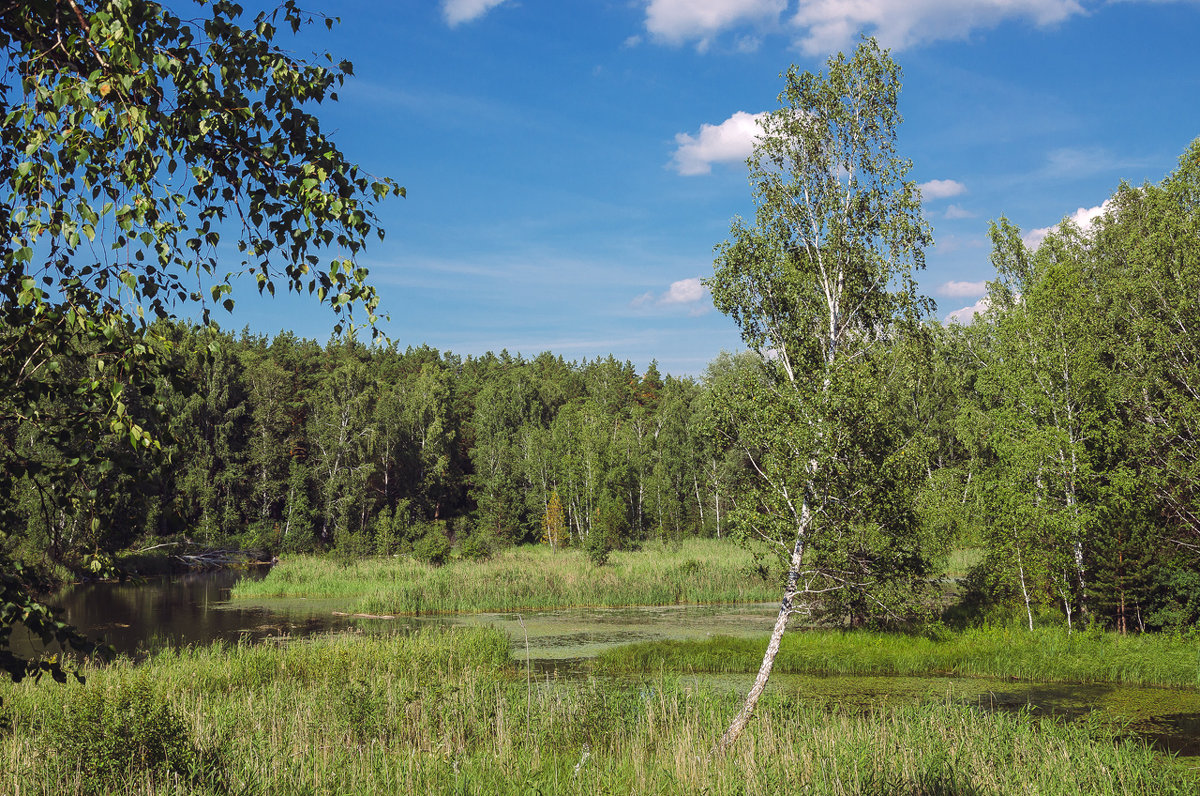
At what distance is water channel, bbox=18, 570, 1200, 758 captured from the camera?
15.5 meters

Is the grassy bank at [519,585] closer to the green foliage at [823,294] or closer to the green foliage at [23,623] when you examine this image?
the green foliage at [823,294]

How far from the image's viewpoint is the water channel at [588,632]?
1552 cm

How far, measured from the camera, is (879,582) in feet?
46.8

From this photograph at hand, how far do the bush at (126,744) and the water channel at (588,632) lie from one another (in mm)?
1631

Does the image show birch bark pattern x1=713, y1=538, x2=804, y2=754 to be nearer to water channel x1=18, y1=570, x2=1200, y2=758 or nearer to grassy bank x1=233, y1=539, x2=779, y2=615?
water channel x1=18, y1=570, x2=1200, y2=758

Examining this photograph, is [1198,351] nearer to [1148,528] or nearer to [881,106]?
[1148,528]

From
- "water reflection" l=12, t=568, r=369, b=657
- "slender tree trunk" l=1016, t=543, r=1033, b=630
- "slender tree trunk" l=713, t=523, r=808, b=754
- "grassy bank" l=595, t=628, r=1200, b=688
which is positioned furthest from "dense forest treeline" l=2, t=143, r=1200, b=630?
"water reflection" l=12, t=568, r=369, b=657

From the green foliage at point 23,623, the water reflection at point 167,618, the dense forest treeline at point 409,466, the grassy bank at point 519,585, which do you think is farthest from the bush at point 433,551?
the green foliage at point 23,623

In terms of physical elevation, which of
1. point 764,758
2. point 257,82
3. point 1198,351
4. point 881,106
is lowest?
point 764,758

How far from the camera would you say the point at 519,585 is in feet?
105

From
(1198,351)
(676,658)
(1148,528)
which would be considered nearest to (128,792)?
(676,658)

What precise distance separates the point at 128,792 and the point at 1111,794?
33.5 feet

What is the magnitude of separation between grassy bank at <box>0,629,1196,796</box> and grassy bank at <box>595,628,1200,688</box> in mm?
6277

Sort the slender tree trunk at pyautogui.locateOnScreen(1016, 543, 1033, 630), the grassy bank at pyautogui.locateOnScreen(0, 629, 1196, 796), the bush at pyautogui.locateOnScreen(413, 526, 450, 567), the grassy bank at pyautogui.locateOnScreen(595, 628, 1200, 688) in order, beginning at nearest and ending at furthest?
the grassy bank at pyautogui.locateOnScreen(0, 629, 1196, 796) < the grassy bank at pyautogui.locateOnScreen(595, 628, 1200, 688) < the slender tree trunk at pyautogui.locateOnScreen(1016, 543, 1033, 630) < the bush at pyautogui.locateOnScreen(413, 526, 450, 567)
